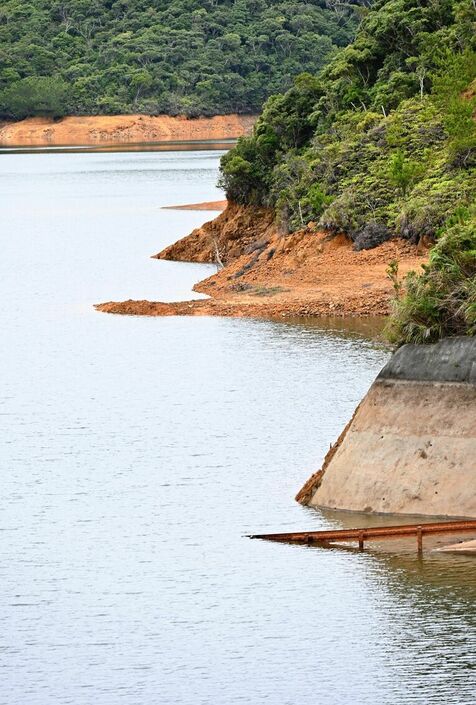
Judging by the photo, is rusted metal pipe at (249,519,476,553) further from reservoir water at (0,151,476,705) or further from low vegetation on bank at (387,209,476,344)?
low vegetation on bank at (387,209,476,344)

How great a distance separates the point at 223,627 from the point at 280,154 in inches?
2167

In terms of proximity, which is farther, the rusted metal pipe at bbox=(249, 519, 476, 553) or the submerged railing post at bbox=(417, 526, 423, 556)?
the rusted metal pipe at bbox=(249, 519, 476, 553)

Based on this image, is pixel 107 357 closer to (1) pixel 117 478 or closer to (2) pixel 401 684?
(1) pixel 117 478

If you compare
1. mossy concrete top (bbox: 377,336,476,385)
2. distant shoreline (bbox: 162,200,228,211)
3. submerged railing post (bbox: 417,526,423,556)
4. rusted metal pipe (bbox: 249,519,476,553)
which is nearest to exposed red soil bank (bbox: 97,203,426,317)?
mossy concrete top (bbox: 377,336,476,385)

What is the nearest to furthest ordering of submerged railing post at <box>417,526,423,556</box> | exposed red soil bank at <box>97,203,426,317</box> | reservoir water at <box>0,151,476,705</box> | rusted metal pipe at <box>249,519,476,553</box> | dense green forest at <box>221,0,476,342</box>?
1. reservoir water at <box>0,151,476,705</box>
2. submerged railing post at <box>417,526,423,556</box>
3. rusted metal pipe at <box>249,519,476,553</box>
4. exposed red soil bank at <box>97,203,426,317</box>
5. dense green forest at <box>221,0,476,342</box>

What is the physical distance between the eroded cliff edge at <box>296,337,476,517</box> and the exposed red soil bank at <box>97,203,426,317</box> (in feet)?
88.6

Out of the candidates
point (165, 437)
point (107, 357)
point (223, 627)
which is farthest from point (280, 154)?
point (223, 627)

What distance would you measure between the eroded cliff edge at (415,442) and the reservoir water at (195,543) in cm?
82

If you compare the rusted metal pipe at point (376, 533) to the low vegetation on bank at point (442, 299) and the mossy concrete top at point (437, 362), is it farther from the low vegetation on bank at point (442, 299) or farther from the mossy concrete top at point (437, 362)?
the low vegetation on bank at point (442, 299)

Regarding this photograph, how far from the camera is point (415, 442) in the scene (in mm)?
31594

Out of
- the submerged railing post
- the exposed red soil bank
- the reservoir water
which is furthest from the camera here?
the exposed red soil bank

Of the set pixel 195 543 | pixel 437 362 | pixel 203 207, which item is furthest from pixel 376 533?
pixel 203 207

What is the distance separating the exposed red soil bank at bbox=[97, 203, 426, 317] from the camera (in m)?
62.1

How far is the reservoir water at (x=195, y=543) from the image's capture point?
25.1m
